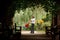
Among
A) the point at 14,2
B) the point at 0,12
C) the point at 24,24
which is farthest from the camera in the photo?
the point at 24,24

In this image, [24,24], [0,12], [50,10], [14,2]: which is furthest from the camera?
[24,24]

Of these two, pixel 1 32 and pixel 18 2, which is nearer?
pixel 1 32

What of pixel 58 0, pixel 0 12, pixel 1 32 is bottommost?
pixel 1 32

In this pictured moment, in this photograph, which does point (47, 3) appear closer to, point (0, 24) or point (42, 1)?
point (42, 1)

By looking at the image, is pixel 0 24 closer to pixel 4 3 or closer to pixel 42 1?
pixel 4 3

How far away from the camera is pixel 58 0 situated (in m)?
6.39

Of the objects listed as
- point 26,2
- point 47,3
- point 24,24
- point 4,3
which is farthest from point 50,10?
point 24,24

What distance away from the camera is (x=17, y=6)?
21.6 ft

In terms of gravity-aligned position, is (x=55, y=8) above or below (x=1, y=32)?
above

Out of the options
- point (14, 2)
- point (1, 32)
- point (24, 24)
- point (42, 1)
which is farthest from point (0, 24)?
point (24, 24)

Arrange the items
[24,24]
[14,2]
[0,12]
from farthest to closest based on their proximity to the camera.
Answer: [24,24] < [14,2] < [0,12]

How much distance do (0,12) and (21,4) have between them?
53.8 inches

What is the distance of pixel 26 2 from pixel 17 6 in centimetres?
28

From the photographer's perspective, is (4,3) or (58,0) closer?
(4,3)
